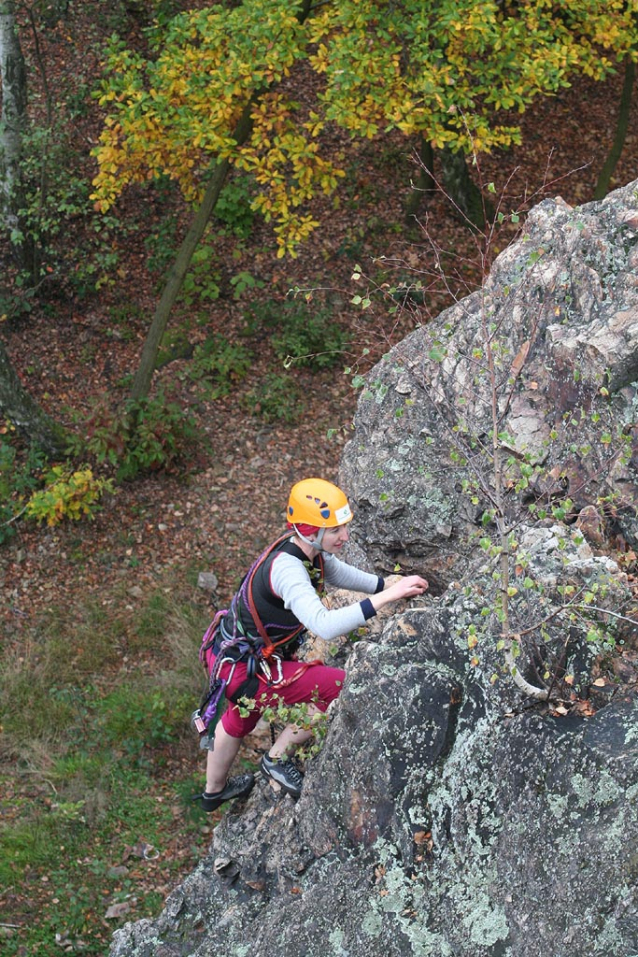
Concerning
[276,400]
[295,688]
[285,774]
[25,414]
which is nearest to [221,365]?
[276,400]

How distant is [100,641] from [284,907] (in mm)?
5293

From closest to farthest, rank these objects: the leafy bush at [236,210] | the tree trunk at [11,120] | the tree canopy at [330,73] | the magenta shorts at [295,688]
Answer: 1. the magenta shorts at [295,688]
2. the tree canopy at [330,73]
3. the tree trunk at [11,120]
4. the leafy bush at [236,210]

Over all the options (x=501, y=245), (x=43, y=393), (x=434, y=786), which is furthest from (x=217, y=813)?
(x=501, y=245)

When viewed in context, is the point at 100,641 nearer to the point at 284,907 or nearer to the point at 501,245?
the point at 284,907

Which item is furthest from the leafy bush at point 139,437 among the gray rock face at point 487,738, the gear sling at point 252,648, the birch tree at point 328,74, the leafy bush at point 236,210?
the gear sling at point 252,648

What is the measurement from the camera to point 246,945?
4.71 meters

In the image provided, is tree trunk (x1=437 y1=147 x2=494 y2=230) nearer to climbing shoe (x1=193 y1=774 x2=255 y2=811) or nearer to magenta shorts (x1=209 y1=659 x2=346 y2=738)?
magenta shorts (x1=209 y1=659 x2=346 y2=738)

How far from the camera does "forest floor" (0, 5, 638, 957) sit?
10055 mm

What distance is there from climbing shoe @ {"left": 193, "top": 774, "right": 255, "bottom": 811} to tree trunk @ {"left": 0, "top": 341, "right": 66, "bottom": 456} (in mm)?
5760

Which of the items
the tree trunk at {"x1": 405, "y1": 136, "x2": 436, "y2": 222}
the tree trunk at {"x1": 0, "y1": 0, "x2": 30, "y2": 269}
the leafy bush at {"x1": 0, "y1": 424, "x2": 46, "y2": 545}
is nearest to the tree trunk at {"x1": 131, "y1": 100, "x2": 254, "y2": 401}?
the leafy bush at {"x1": 0, "y1": 424, "x2": 46, "y2": 545}

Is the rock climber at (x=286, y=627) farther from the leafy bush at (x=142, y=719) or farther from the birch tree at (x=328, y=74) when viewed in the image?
the birch tree at (x=328, y=74)

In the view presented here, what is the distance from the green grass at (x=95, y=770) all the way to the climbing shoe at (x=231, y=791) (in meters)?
2.10

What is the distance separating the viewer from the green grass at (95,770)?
7.25m

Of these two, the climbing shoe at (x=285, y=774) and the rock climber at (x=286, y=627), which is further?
the climbing shoe at (x=285, y=774)
